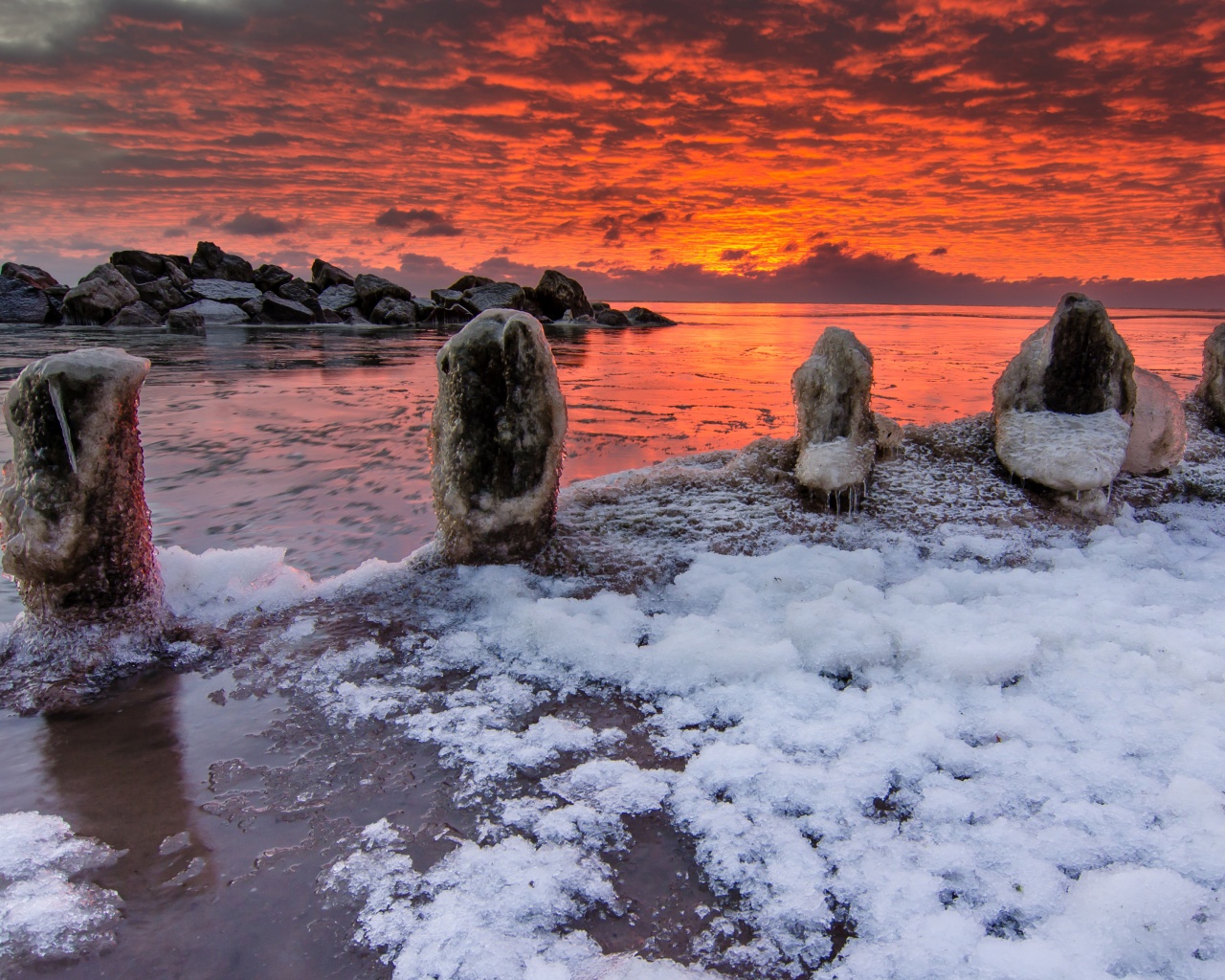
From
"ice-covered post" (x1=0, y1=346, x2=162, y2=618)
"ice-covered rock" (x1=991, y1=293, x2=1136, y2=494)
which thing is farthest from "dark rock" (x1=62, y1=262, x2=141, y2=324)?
"ice-covered rock" (x1=991, y1=293, x2=1136, y2=494)

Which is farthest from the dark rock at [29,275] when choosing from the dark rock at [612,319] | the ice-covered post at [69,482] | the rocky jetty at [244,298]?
the ice-covered post at [69,482]

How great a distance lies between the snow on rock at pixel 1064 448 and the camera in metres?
3.51

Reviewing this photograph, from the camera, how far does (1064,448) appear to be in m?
3.65

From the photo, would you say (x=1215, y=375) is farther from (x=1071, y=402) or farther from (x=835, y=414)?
(x=835, y=414)

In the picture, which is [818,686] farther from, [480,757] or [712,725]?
[480,757]

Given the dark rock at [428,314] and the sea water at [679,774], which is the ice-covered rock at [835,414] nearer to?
the sea water at [679,774]

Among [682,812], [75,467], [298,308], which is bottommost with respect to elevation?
[682,812]

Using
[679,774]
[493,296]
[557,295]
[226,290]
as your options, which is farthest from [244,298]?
[679,774]

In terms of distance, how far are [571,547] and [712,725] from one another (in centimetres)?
133

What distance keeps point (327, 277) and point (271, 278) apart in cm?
257

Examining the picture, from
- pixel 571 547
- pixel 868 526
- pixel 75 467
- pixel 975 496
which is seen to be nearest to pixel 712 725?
pixel 571 547

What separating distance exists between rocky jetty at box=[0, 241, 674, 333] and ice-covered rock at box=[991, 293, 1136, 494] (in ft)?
64.6

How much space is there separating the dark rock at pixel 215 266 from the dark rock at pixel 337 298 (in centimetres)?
519

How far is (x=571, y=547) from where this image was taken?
316cm
